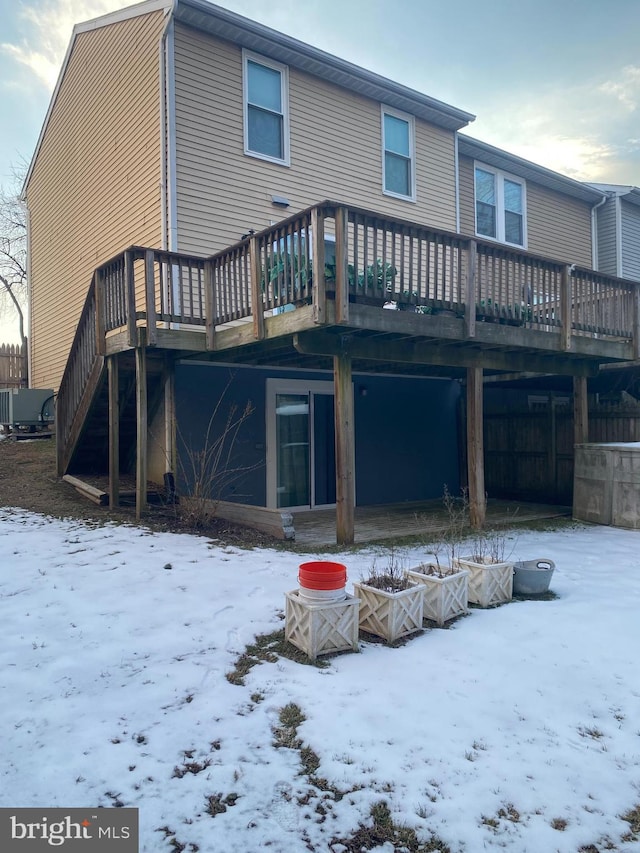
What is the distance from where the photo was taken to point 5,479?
9.09 meters

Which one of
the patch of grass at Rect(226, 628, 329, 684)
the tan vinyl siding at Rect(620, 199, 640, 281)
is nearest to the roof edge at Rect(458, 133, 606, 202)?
the tan vinyl siding at Rect(620, 199, 640, 281)

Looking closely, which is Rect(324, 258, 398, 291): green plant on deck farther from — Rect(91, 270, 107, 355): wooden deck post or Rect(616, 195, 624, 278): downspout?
Rect(616, 195, 624, 278): downspout

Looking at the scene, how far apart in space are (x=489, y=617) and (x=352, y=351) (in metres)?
3.02

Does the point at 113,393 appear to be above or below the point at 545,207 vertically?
below

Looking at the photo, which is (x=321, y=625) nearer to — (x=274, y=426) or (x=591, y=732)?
(x=591, y=732)

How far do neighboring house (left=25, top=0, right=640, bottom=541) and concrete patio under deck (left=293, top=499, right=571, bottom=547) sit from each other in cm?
52

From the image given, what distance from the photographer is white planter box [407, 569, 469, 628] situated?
405 centimetres

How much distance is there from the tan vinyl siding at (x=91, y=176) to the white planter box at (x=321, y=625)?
21.0ft

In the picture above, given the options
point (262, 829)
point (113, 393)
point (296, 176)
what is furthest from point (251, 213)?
point (262, 829)

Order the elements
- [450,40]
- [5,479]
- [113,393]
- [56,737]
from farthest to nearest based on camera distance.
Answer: [450,40]
[5,479]
[113,393]
[56,737]

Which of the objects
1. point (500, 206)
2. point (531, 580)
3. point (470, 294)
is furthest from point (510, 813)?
point (500, 206)

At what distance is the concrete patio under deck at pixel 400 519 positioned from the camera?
7.11m

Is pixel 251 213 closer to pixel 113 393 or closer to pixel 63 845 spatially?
pixel 113 393

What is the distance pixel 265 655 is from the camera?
3.49 metres
